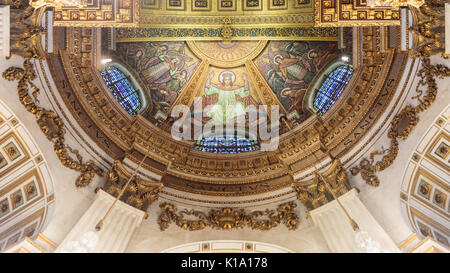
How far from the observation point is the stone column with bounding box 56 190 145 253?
13.4 meters

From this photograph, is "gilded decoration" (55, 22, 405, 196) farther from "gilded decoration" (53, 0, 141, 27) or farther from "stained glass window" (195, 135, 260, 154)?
"gilded decoration" (53, 0, 141, 27)

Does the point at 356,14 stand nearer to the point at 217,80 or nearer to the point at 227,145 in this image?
the point at 227,145

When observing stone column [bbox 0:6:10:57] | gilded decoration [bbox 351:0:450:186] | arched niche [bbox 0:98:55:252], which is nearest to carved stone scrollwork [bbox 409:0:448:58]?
gilded decoration [bbox 351:0:450:186]

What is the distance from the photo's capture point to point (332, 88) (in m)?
18.0

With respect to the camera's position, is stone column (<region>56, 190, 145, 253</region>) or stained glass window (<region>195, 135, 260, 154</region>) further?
stained glass window (<region>195, 135, 260, 154</region>)

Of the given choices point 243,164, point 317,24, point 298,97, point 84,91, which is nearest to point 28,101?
point 84,91

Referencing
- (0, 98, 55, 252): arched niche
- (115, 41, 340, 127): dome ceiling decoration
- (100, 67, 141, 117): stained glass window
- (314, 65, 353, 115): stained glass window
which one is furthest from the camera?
(115, 41, 340, 127): dome ceiling decoration

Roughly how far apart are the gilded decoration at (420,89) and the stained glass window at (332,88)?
317cm

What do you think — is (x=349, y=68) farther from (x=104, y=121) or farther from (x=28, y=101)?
(x=28, y=101)

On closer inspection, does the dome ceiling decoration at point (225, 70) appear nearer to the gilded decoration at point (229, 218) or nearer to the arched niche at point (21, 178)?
the gilded decoration at point (229, 218)

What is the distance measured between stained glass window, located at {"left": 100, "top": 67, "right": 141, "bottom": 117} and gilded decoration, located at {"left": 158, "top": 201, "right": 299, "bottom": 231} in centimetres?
438

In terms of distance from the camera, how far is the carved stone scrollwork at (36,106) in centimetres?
1366

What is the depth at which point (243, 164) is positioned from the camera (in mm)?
17141
